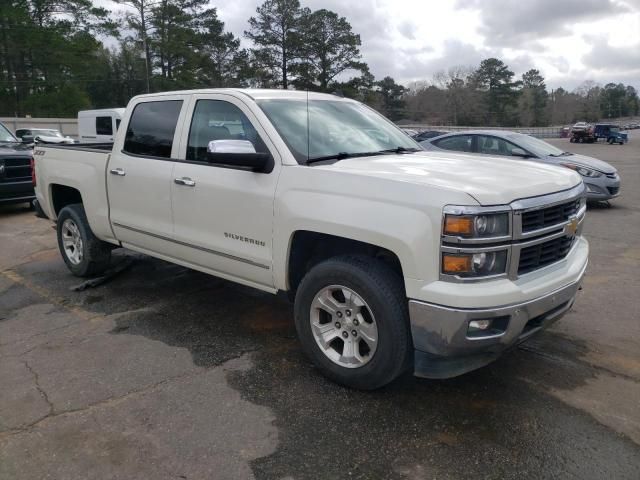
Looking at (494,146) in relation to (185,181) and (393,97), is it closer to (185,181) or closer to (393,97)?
(185,181)

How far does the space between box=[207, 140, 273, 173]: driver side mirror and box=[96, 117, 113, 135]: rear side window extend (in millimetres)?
16912

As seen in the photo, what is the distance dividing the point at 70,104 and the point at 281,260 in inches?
2136

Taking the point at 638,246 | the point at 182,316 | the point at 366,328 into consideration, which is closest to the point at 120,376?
the point at 182,316

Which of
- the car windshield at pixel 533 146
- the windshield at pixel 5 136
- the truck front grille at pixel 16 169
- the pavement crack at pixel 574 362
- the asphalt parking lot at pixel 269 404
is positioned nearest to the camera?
the asphalt parking lot at pixel 269 404

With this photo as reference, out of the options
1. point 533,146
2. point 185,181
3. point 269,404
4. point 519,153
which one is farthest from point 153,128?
point 533,146

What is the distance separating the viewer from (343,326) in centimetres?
346

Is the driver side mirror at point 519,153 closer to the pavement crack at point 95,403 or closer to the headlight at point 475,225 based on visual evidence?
the headlight at point 475,225

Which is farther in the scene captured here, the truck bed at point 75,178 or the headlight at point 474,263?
the truck bed at point 75,178

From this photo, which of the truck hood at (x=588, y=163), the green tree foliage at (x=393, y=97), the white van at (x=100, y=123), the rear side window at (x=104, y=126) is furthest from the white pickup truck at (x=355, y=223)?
the green tree foliage at (x=393, y=97)

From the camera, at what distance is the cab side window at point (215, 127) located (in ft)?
13.2

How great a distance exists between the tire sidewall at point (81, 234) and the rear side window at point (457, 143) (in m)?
7.47

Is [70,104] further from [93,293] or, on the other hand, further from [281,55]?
[93,293]

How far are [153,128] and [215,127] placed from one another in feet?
2.89

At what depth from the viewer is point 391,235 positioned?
3043 mm
